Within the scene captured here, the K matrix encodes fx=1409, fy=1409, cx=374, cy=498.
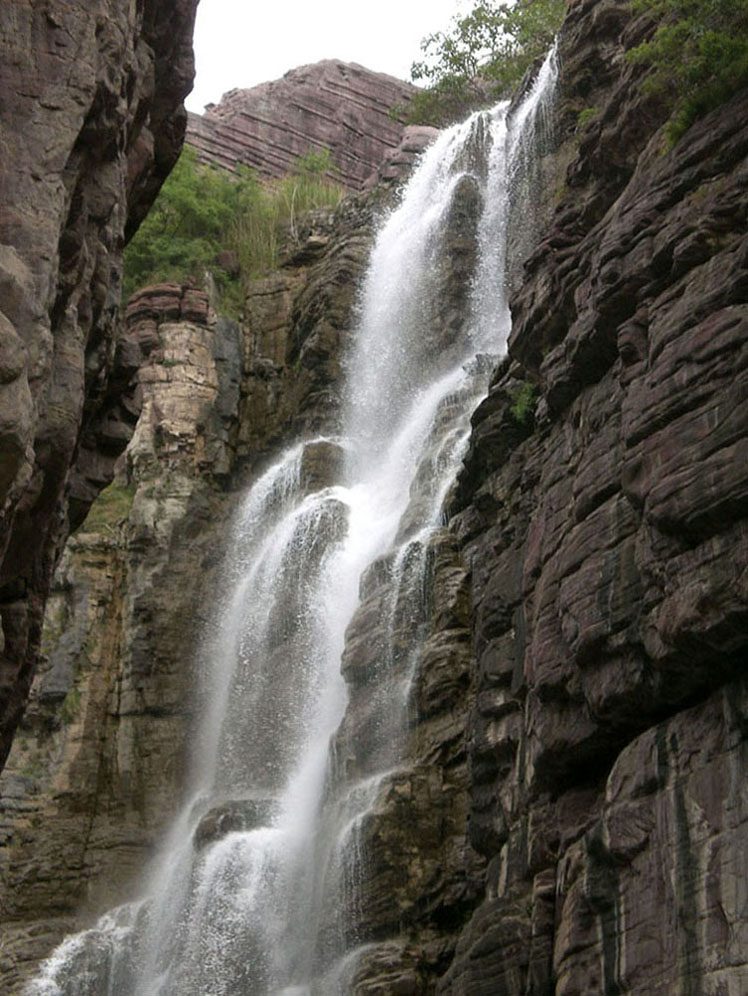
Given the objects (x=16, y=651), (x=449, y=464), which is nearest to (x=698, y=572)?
(x=16, y=651)

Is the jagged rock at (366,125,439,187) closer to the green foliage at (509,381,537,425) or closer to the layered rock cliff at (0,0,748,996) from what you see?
the layered rock cliff at (0,0,748,996)

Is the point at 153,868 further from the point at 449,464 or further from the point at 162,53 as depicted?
the point at 162,53

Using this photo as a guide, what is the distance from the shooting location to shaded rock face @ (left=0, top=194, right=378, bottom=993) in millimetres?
28281

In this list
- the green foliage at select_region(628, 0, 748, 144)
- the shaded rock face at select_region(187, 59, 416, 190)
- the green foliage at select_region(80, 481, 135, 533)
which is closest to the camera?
the green foliage at select_region(628, 0, 748, 144)

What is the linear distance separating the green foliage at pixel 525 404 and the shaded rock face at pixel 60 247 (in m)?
6.81

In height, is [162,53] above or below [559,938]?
above

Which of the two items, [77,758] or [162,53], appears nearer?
[162,53]

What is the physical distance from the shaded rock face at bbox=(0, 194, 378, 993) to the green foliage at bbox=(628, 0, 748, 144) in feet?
46.5

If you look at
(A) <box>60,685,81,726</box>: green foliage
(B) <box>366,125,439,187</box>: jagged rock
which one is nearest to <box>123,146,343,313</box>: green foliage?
(B) <box>366,125,439,187</box>: jagged rock

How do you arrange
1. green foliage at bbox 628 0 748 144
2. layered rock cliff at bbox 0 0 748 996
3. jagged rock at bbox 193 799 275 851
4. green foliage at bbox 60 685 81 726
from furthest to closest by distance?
1. green foliage at bbox 60 685 81 726
2. jagged rock at bbox 193 799 275 851
3. green foliage at bbox 628 0 748 144
4. layered rock cliff at bbox 0 0 748 996

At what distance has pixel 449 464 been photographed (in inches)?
1096

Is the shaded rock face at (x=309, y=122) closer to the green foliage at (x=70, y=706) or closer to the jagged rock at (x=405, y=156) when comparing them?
the jagged rock at (x=405, y=156)

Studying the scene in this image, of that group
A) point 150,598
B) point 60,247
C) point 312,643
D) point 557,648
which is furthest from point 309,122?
point 60,247

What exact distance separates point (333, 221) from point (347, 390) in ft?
32.2
